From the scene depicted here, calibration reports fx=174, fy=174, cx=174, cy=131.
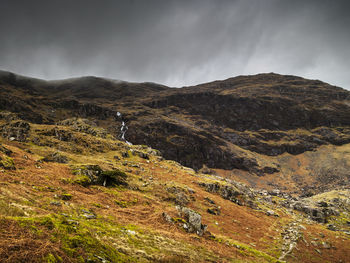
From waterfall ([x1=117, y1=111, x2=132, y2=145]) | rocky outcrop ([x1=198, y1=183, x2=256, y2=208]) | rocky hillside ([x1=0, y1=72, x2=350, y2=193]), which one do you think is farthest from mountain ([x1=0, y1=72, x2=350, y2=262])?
waterfall ([x1=117, y1=111, x2=132, y2=145])

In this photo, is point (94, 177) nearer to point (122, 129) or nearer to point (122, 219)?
point (122, 219)

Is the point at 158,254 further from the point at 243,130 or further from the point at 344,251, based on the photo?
the point at 243,130

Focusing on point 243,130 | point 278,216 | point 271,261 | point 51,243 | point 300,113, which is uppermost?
point 300,113

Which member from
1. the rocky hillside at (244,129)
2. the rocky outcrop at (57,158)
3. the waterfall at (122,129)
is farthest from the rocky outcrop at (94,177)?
the waterfall at (122,129)

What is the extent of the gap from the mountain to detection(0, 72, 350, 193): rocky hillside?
3.66ft

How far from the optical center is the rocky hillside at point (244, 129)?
121688 mm

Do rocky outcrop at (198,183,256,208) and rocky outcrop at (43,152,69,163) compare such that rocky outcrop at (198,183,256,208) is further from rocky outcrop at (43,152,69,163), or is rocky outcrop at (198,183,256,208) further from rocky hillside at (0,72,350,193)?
rocky hillside at (0,72,350,193)

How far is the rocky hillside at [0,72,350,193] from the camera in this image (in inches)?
4791

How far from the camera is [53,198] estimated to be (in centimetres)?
1225

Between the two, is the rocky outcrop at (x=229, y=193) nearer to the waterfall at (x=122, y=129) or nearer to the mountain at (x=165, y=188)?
the mountain at (x=165, y=188)

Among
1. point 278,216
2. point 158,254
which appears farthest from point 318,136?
point 158,254

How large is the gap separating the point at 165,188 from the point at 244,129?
162086 millimetres

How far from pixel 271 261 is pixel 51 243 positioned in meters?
15.5

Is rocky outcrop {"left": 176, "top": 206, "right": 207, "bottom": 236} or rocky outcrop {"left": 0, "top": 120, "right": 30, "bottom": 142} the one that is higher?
rocky outcrop {"left": 0, "top": 120, "right": 30, "bottom": 142}
